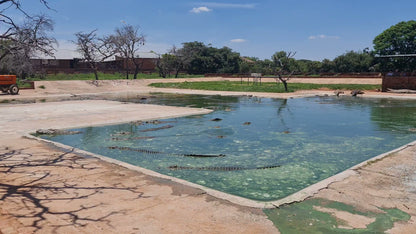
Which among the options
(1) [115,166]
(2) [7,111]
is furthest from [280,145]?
(2) [7,111]

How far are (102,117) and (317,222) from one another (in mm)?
12677

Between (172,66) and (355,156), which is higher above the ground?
(172,66)

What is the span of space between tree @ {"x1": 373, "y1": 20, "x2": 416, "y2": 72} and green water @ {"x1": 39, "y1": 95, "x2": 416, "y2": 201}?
34.1m

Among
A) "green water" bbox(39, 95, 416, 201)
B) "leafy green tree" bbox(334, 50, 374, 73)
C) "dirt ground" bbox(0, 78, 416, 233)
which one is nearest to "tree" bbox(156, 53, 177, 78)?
"leafy green tree" bbox(334, 50, 374, 73)

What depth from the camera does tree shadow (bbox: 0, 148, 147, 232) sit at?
16.0 feet

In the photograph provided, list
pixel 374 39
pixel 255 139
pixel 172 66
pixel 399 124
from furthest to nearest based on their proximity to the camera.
A: pixel 172 66 → pixel 374 39 → pixel 399 124 → pixel 255 139

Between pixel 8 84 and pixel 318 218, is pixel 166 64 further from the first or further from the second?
pixel 318 218

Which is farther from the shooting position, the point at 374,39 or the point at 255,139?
the point at 374,39

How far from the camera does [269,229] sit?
464 centimetres

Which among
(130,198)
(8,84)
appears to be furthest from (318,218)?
(8,84)

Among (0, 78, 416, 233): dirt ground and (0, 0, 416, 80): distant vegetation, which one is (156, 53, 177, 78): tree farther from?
(0, 78, 416, 233): dirt ground

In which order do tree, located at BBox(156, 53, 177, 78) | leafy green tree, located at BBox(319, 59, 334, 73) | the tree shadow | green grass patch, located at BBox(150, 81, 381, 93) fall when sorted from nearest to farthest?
the tree shadow
green grass patch, located at BBox(150, 81, 381, 93)
leafy green tree, located at BBox(319, 59, 334, 73)
tree, located at BBox(156, 53, 177, 78)

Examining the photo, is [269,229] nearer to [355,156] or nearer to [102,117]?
[355,156]

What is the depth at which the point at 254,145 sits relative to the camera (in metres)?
10.6
